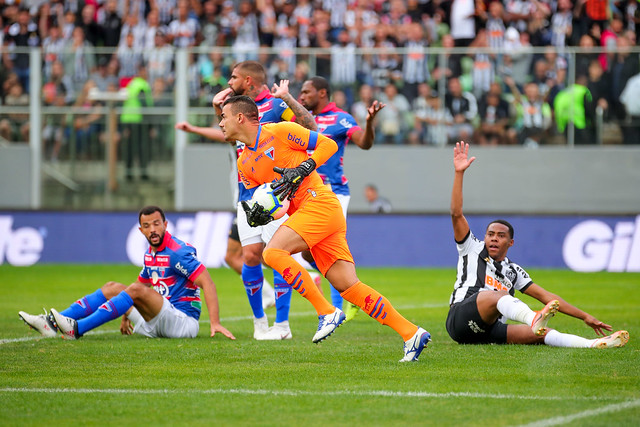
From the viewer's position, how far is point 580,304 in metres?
12.5

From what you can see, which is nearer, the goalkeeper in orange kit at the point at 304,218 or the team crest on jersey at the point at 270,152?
the goalkeeper in orange kit at the point at 304,218

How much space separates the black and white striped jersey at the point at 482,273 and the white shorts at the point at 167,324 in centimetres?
249

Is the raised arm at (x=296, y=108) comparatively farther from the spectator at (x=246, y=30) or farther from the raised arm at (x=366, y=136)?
the spectator at (x=246, y=30)

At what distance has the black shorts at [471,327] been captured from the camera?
27.0 feet

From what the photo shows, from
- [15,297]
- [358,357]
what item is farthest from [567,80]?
[358,357]

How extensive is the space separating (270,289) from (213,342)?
320 centimetres

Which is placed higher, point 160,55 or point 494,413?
point 160,55

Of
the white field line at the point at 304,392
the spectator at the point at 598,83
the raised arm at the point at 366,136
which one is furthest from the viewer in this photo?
the spectator at the point at 598,83

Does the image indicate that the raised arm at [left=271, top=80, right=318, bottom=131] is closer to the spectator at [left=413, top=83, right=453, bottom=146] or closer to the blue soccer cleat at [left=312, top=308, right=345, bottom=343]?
the blue soccer cleat at [left=312, top=308, right=345, bottom=343]

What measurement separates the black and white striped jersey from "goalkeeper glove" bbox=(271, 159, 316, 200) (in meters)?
1.74

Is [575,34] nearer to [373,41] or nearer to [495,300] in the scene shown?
[373,41]

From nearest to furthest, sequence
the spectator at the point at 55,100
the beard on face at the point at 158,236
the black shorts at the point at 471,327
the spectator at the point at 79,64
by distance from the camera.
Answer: the black shorts at the point at 471,327 < the beard on face at the point at 158,236 < the spectator at the point at 79,64 < the spectator at the point at 55,100

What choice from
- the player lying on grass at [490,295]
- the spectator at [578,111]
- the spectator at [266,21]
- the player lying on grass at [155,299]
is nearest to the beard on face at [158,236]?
the player lying on grass at [155,299]

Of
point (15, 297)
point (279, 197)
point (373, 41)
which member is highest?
point (373, 41)
